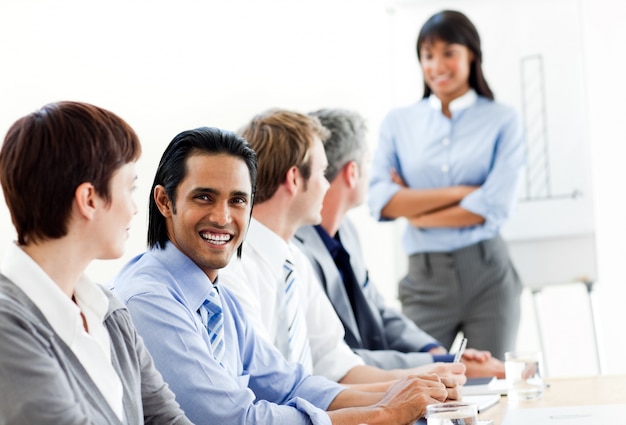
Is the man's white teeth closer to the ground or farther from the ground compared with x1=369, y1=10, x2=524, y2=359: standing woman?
farther from the ground

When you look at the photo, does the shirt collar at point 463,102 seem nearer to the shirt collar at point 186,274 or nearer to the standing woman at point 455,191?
the standing woman at point 455,191

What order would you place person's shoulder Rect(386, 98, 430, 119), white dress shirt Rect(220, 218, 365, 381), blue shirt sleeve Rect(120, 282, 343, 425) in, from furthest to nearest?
person's shoulder Rect(386, 98, 430, 119) → white dress shirt Rect(220, 218, 365, 381) → blue shirt sleeve Rect(120, 282, 343, 425)

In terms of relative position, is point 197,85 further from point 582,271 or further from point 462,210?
point 582,271

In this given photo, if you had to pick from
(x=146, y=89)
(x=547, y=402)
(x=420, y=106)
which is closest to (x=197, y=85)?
(x=146, y=89)

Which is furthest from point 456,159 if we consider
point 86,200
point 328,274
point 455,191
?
point 86,200

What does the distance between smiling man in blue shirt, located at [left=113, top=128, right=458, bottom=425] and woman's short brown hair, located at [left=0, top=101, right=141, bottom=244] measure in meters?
0.44

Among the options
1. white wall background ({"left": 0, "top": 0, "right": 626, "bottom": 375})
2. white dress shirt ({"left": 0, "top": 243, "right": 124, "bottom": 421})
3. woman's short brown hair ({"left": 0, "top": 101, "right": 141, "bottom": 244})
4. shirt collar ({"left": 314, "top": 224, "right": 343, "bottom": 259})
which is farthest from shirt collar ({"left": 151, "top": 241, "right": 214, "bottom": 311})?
shirt collar ({"left": 314, "top": 224, "right": 343, "bottom": 259})

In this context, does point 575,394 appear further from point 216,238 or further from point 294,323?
point 216,238

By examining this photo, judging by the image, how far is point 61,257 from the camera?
53.6 inches

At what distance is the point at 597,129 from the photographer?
464 cm

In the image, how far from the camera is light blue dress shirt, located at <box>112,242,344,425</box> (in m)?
1.73

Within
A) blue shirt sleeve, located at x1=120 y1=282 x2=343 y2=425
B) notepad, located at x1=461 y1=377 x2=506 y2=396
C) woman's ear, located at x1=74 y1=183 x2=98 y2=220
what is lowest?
notepad, located at x1=461 y1=377 x2=506 y2=396

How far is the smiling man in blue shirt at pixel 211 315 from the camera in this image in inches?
68.4

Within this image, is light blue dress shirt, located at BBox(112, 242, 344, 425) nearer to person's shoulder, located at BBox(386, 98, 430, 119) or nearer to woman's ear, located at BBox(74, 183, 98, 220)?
woman's ear, located at BBox(74, 183, 98, 220)
